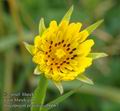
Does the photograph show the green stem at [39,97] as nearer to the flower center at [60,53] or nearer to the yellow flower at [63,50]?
the yellow flower at [63,50]

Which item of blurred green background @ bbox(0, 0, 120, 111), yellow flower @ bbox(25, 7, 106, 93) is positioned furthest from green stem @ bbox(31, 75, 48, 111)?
blurred green background @ bbox(0, 0, 120, 111)

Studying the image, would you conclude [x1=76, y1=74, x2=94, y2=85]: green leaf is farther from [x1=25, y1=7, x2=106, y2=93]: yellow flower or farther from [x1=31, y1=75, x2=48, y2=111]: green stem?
[x1=31, y1=75, x2=48, y2=111]: green stem

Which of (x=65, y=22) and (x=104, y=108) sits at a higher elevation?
(x=65, y=22)

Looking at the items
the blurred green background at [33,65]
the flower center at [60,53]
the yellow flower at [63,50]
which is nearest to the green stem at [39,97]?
the yellow flower at [63,50]

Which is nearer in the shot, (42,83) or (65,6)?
(42,83)

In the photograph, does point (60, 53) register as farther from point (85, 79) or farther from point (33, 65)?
point (33, 65)

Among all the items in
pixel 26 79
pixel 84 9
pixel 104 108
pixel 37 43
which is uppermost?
pixel 84 9

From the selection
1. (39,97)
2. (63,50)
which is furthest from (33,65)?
(39,97)

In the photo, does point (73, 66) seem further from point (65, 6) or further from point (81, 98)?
point (65, 6)

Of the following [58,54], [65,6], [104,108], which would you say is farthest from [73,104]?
[58,54]
